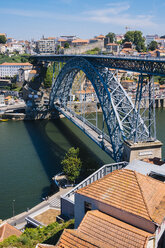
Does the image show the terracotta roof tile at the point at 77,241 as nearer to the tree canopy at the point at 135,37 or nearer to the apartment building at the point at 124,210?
the apartment building at the point at 124,210

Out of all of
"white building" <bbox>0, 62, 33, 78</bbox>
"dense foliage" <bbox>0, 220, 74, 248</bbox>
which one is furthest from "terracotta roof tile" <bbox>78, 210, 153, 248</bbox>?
"white building" <bbox>0, 62, 33, 78</bbox>

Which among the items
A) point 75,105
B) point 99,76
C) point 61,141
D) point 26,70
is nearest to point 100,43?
point 26,70

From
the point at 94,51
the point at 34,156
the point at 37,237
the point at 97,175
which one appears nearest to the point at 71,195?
the point at 97,175

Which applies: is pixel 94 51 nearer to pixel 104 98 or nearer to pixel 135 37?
pixel 135 37

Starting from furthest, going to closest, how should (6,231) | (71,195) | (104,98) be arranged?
(104,98) < (71,195) < (6,231)

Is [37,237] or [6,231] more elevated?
[37,237]

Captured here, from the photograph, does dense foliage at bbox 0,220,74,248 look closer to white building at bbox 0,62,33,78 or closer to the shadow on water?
the shadow on water

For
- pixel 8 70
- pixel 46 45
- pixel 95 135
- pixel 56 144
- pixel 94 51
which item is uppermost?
pixel 46 45

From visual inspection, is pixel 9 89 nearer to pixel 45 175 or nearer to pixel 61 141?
pixel 61 141

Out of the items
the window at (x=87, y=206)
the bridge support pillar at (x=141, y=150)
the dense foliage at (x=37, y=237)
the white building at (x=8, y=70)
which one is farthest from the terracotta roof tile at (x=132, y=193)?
the white building at (x=8, y=70)
